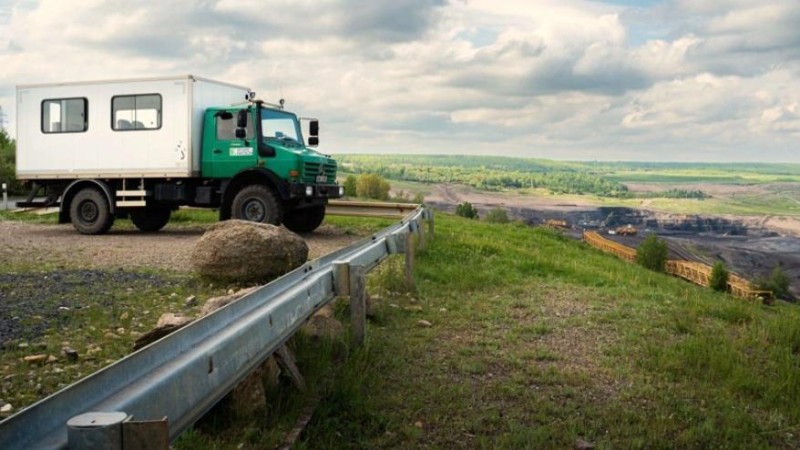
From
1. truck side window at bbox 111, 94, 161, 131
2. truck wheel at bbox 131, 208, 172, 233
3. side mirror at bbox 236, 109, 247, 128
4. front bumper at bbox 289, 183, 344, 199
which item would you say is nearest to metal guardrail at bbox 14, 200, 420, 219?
front bumper at bbox 289, 183, 344, 199

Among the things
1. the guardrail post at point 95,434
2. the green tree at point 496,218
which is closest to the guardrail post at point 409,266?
the guardrail post at point 95,434

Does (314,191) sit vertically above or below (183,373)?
above

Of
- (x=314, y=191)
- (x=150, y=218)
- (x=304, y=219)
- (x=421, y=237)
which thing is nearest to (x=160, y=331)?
(x=421, y=237)

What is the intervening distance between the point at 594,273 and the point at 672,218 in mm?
157872

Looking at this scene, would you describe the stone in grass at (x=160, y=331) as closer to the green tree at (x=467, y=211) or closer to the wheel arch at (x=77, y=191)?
the wheel arch at (x=77, y=191)

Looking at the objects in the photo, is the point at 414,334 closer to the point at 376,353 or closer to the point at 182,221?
the point at 376,353

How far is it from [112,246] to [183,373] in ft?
44.1

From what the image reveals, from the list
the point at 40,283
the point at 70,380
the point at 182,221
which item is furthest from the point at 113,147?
the point at 70,380

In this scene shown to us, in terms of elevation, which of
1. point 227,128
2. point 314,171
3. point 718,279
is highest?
point 227,128

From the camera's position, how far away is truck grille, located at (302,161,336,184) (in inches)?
672

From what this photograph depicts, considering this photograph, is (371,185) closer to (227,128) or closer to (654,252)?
(654,252)

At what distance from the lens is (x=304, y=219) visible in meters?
19.0

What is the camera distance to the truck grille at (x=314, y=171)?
672 inches

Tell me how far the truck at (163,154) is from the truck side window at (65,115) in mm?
23
